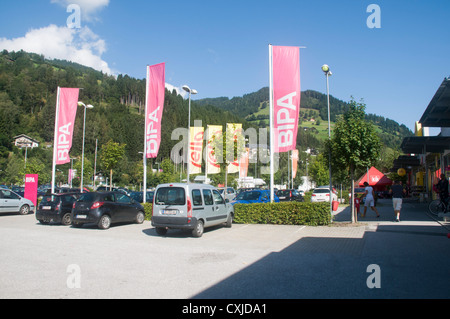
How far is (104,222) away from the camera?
1412cm

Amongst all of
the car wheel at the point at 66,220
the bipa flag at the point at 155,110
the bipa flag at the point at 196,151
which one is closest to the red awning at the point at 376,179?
the bipa flag at the point at 196,151

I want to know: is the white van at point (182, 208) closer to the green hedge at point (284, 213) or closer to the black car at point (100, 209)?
the black car at point (100, 209)

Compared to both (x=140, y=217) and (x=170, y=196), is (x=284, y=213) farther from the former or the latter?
(x=140, y=217)

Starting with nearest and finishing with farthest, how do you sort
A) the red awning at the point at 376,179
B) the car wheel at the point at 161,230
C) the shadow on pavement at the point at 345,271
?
the shadow on pavement at the point at 345,271 → the car wheel at the point at 161,230 → the red awning at the point at 376,179

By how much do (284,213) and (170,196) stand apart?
5.46 metres

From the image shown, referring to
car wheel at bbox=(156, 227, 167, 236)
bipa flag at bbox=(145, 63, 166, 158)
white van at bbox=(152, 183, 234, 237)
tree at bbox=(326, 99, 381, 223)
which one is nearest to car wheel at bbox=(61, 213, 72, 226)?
bipa flag at bbox=(145, 63, 166, 158)

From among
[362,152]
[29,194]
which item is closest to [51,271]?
[362,152]

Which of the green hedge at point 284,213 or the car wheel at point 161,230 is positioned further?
the green hedge at point 284,213

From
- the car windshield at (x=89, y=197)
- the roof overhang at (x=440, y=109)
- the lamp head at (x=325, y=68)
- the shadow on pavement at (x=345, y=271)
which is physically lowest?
the shadow on pavement at (x=345, y=271)

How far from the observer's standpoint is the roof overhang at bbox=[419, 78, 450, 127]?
1258 cm

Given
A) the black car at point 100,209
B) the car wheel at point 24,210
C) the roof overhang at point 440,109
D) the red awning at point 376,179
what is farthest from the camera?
the red awning at point 376,179

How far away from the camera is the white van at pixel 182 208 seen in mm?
11328

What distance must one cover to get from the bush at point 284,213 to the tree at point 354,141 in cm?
141

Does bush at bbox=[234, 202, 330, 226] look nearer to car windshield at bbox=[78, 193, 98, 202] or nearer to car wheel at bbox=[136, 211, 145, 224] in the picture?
car wheel at bbox=[136, 211, 145, 224]
